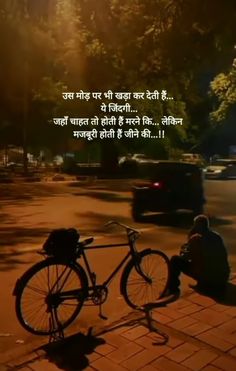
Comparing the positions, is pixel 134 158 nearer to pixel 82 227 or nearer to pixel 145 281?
pixel 82 227

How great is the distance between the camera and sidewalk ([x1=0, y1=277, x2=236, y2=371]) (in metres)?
4.36

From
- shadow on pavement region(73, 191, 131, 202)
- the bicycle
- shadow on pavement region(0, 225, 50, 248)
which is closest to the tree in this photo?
shadow on pavement region(0, 225, 50, 248)

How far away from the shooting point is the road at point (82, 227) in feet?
20.3

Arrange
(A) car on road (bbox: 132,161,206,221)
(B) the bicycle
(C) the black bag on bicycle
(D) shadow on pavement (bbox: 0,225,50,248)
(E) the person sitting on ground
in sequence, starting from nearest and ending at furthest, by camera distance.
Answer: (C) the black bag on bicycle
(B) the bicycle
(E) the person sitting on ground
(D) shadow on pavement (bbox: 0,225,50,248)
(A) car on road (bbox: 132,161,206,221)

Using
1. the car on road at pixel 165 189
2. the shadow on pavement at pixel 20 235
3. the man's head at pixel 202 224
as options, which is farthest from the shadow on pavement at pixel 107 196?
the man's head at pixel 202 224

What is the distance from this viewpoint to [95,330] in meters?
5.21

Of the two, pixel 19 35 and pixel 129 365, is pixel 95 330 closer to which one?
pixel 129 365

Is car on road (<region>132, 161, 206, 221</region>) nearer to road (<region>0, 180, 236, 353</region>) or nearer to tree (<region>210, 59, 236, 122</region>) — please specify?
road (<region>0, 180, 236, 353</region>)

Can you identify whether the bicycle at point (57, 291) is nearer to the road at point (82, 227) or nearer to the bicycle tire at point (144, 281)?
the bicycle tire at point (144, 281)

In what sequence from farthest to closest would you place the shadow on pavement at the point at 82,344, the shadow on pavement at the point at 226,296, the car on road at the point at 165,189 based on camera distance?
the car on road at the point at 165,189
the shadow on pavement at the point at 226,296
the shadow on pavement at the point at 82,344

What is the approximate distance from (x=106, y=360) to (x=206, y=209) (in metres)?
12.7

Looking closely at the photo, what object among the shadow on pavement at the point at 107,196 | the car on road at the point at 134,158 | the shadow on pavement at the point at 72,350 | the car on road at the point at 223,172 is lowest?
the shadow on pavement at the point at 72,350

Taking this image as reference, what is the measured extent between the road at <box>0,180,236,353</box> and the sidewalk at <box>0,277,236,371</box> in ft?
1.73

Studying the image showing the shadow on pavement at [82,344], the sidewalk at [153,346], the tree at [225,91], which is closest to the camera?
the sidewalk at [153,346]
